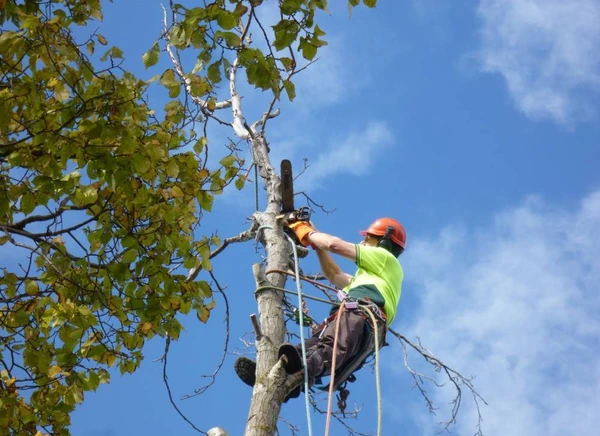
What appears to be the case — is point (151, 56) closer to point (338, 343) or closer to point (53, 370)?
point (53, 370)

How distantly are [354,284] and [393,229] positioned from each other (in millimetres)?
683

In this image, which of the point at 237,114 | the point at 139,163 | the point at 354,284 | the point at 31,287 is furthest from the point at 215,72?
the point at 237,114

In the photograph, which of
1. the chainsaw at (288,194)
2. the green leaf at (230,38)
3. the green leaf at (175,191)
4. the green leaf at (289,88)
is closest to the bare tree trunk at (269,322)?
the chainsaw at (288,194)

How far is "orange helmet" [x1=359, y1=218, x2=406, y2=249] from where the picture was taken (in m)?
6.46

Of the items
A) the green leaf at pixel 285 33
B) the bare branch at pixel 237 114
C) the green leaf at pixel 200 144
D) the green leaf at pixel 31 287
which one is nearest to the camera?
the green leaf at pixel 285 33

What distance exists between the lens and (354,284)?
19.6 ft

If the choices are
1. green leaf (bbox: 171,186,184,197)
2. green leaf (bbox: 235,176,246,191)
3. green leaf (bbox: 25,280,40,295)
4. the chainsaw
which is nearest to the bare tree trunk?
the chainsaw

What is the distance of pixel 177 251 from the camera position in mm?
4746

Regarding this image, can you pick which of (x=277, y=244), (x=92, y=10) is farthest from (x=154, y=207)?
(x=277, y=244)

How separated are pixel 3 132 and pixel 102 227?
0.72 metres

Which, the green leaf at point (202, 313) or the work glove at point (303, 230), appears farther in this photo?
the work glove at point (303, 230)

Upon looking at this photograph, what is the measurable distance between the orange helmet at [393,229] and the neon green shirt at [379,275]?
1.14ft

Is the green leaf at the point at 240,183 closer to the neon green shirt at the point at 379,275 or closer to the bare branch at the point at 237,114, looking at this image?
the neon green shirt at the point at 379,275

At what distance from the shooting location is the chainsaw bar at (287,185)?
242 inches
